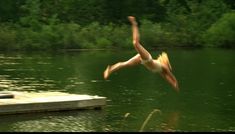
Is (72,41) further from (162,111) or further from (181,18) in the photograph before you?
(162,111)

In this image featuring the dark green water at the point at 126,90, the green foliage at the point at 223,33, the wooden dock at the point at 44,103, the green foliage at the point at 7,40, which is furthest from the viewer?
the green foliage at the point at 223,33

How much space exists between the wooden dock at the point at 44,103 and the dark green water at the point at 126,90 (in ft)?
0.91

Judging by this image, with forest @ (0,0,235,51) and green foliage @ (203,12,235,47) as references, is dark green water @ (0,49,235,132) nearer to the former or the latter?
forest @ (0,0,235,51)

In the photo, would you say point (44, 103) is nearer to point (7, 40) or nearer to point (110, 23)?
point (7, 40)

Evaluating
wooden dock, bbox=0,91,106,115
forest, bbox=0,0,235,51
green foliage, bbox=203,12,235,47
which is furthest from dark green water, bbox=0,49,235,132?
green foliage, bbox=203,12,235,47

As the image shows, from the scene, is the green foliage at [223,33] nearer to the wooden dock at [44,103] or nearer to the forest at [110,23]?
the forest at [110,23]

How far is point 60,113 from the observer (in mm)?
29609

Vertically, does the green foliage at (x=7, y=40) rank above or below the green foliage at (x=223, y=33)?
above

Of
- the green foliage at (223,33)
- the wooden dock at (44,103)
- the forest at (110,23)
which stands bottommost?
the green foliage at (223,33)

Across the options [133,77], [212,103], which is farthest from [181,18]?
[212,103]

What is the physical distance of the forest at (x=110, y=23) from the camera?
74.2m

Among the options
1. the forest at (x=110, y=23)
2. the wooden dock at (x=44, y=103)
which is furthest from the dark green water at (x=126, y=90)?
the forest at (x=110, y=23)

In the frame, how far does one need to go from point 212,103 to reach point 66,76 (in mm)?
14535

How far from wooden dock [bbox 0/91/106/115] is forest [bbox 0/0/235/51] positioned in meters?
41.1
